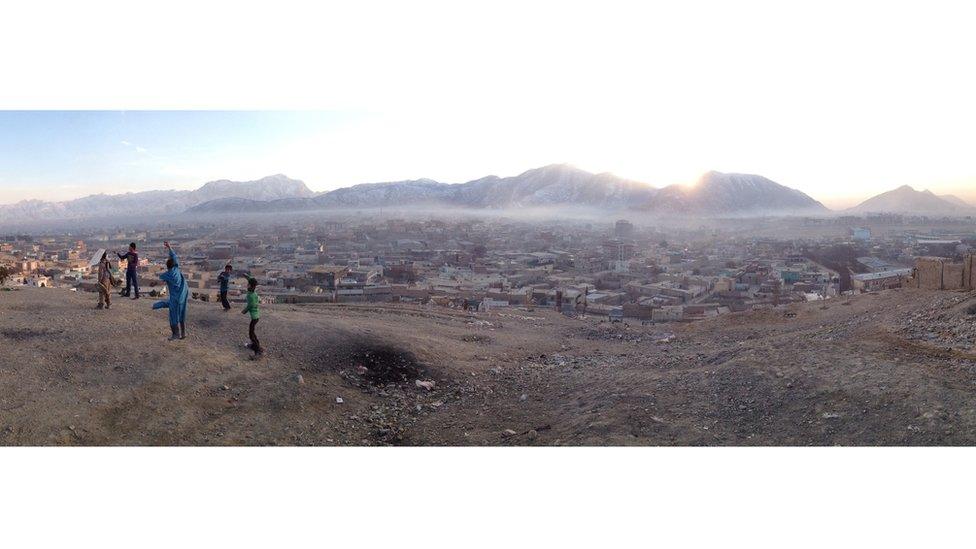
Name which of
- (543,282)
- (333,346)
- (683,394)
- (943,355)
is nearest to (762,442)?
(683,394)

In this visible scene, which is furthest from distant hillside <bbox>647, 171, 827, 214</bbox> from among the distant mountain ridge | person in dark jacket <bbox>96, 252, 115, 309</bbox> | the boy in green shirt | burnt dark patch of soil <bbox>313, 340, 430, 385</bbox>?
person in dark jacket <bbox>96, 252, 115, 309</bbox>

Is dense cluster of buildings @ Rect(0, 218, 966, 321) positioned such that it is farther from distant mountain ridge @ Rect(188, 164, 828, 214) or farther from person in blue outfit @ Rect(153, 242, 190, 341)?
person in blue outfit @ Rect(153, 242, 190, 341)

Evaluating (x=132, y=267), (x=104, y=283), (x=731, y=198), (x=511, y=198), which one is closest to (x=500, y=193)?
(x=511, y=198)

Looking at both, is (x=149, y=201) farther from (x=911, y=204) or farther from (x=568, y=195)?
(x=911, y=204)

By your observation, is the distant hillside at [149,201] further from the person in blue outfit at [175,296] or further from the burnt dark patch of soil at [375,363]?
the burnt dark patch of soil at [375,363]

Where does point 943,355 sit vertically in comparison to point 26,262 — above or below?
below

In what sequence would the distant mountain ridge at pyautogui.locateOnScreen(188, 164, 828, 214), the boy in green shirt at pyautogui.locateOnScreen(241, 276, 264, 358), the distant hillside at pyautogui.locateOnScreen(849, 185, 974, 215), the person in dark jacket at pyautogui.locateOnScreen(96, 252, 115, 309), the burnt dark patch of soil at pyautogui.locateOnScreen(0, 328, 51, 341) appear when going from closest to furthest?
the burnt dark patch of soil at pyautogui.locateOnScreen(0, 328, 51, 341) → the boy in green shirt at pyautogui.locateOnScreen(241, 276, 264, 358) → the person in dark jacket at pyautogui.locateOnScreen(96, 252, 115, 309) → the distant hillside at pyautogui.locateOnScreen(849, 185, 974, 215) → the distant mountain ridge at pyautogui.locateOnScreen(188, 164, 828, 214)

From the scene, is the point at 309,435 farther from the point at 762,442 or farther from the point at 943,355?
the point at 943,355
